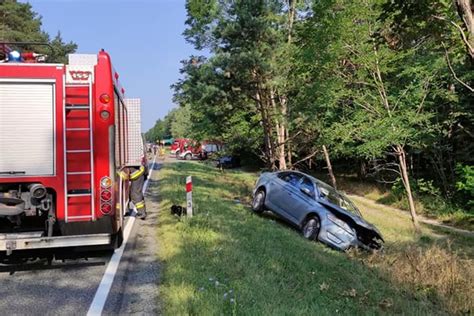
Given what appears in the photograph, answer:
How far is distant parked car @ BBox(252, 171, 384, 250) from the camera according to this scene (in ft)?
38.1

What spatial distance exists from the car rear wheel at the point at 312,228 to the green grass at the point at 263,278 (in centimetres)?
144

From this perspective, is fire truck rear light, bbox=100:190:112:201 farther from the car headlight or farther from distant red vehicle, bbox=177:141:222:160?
distant red vehicle, bbox=177:141:222:160

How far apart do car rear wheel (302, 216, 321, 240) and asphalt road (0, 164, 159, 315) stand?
5.14m

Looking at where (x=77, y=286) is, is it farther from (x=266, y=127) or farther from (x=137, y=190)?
(x=266, y=127)

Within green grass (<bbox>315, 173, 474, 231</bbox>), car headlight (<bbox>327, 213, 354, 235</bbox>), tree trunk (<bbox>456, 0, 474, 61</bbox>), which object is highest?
tree trunk (<bbox>456, 0, 474, 61</bbox>)

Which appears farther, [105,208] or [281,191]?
[281,191]

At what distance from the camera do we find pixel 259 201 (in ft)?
47.1

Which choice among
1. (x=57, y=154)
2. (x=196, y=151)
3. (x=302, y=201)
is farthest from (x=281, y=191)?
(x=196, y=151)

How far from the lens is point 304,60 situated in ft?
56.1

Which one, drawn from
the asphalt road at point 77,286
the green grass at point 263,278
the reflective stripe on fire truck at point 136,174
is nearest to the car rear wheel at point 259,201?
the green grass at point 263,278

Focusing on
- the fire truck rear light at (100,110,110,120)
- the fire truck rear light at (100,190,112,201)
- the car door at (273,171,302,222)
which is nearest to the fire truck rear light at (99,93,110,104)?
the fire truck rear light at (100,110,110,120)

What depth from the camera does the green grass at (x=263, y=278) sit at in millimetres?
5098

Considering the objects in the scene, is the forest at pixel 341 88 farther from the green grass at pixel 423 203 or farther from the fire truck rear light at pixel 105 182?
the fire truck rear light at pixel 105 182

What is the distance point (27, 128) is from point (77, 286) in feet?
7.66
